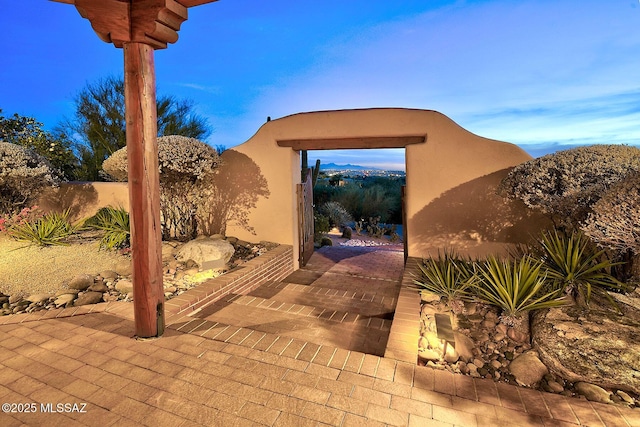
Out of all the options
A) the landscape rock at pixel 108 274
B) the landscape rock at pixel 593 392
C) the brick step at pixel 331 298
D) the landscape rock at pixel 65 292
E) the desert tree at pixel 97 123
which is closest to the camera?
the landscape rock at pixel 593 392

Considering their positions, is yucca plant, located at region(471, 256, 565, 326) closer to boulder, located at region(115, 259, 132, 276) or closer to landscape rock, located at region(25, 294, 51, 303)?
boulder, located at region(115, 259, 132, 276)

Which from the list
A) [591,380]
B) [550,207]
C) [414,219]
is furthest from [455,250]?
[591,380]

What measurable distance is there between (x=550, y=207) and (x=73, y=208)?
10681 millimetres

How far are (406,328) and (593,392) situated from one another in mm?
1608

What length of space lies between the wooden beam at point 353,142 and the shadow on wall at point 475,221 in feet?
4.41

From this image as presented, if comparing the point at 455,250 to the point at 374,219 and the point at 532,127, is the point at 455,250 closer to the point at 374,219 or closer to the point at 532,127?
the point at 374,219

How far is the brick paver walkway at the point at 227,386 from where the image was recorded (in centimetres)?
216

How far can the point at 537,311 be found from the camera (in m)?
3.67

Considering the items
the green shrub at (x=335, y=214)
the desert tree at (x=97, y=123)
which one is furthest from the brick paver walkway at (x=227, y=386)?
the desert tree at (x=97, y=123)

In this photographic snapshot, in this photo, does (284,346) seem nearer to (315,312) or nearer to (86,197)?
(315,312)

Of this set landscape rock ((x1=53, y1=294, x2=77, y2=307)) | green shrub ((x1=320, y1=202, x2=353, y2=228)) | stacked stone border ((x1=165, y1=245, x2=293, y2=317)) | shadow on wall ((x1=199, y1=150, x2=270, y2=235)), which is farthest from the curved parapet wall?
green shrub ((x1=320, y1=202, x2=353, y2=228))

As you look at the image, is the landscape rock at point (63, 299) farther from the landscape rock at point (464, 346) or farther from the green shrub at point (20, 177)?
the landscape rock at point (464, 346)

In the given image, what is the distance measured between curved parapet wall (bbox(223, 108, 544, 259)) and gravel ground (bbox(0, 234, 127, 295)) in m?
4.04

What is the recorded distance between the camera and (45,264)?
528 centimetres
